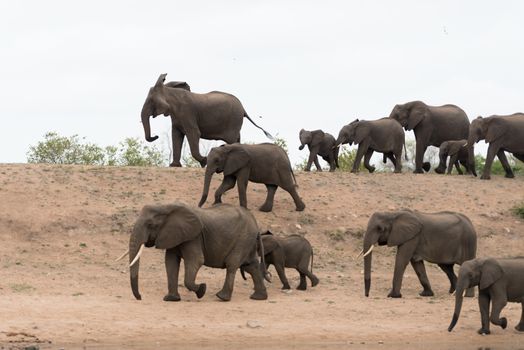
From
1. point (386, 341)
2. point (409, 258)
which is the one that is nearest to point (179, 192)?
point (409, 258)

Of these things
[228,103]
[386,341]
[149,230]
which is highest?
[228,103]

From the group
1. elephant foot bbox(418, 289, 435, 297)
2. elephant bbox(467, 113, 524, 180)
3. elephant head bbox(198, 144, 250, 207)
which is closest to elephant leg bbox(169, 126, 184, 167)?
elephant head bbox(198, 144, 250, 207)

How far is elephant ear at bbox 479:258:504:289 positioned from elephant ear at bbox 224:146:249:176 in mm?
7172

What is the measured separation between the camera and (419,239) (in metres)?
22.1

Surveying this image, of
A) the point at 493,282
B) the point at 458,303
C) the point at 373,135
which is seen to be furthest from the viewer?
the point at 373,135

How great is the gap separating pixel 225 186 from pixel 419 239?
491 cm

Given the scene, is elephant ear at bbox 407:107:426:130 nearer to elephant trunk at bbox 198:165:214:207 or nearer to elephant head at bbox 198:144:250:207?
elephant head at bbox 198:144:250:207

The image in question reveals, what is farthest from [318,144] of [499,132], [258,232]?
[258,232]

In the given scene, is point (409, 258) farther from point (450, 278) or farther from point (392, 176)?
point (392, 176)

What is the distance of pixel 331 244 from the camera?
84.8ft

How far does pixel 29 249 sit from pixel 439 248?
731 cm

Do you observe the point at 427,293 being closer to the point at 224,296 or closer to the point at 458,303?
the point at 458,303

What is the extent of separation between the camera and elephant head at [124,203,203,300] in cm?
1975

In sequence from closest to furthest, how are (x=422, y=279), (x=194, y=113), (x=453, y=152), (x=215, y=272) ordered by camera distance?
(x=422, y=279)
(x=215, y=272)
(x=194, y=113)
(x=453, y=152)
